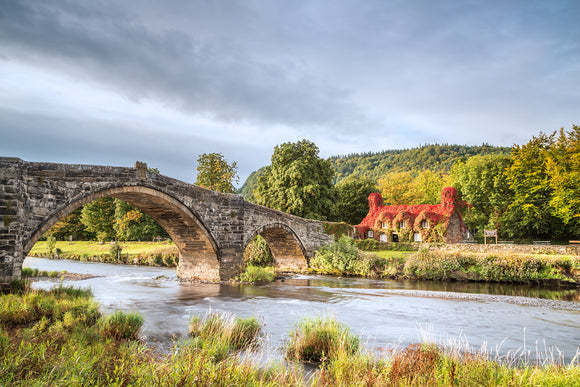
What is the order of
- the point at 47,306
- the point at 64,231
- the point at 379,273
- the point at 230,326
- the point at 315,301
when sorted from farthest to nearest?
the point at 64,231 → the point at 379,273 → the point at 315,301 → the point at 47,306 → the point at 230,326

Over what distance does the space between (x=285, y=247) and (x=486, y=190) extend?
86.9ft

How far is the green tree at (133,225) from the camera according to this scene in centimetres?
4238

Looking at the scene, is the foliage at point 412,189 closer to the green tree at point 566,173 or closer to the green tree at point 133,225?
the green tree at point 566,173

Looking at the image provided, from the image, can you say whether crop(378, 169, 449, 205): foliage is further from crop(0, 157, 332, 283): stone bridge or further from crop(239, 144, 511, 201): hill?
crop(0, 157, 332, 283): stone bridge

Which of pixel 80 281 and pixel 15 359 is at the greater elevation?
pixel 15 359

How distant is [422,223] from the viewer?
112ft

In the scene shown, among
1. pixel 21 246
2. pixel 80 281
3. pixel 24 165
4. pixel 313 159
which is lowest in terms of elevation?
pixel 80 281

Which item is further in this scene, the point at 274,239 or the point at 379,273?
the point at 274,239

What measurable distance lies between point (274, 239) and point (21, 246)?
16.8 metres

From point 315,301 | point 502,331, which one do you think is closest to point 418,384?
point 502,331

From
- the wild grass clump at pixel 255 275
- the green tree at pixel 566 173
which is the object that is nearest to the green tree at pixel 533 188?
the green tree at pixel 566 173

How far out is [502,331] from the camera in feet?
34.7

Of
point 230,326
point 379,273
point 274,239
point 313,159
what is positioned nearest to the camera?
point 230,326

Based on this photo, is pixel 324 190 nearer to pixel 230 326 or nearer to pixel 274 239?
pixel 274 239
